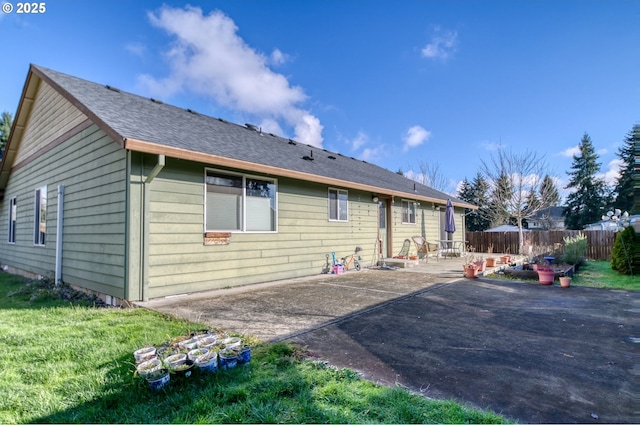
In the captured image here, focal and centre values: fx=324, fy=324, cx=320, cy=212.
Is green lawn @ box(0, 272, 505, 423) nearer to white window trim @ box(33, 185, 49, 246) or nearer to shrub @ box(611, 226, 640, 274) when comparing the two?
white window trim @ box(33, 185, 49, 246)

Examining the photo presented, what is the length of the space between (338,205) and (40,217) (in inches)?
304

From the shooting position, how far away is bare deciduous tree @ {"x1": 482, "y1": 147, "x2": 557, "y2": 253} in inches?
778

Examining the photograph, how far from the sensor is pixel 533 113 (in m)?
14.9

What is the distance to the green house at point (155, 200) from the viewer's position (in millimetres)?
5289

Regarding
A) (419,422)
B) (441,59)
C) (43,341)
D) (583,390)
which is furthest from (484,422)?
(441,59)

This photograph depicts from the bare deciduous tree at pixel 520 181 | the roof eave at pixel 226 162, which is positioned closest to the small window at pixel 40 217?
the roof eave at pixel 226 162

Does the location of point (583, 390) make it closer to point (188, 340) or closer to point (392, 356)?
point (392, 356)

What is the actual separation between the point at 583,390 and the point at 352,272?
6.87 meters

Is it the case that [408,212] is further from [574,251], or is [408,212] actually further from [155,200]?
[155,200]

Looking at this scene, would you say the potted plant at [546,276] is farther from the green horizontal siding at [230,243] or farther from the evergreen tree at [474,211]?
the evergreen tree at [474,211]

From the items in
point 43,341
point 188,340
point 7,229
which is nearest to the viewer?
point 188,340

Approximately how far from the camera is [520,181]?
20.0m

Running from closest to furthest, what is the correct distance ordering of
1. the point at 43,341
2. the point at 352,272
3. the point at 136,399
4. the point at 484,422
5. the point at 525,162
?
the point at 484,422
the point at 136,399
the point at 43,341
the point at 352,272
the point at 525,162

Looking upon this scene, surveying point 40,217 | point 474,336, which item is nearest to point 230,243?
point 474,336
